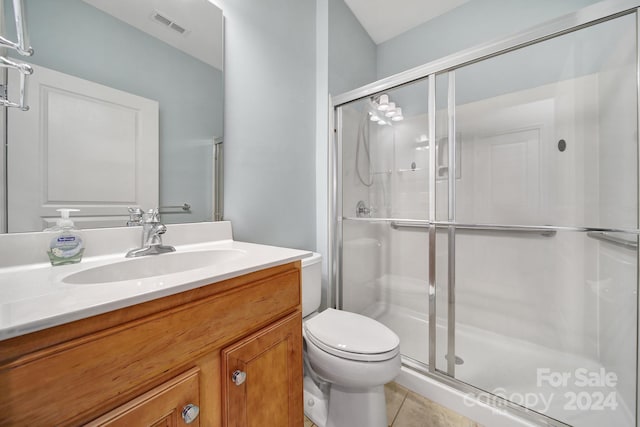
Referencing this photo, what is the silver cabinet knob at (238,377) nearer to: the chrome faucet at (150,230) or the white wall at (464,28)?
the chrome faucet at (150,230)

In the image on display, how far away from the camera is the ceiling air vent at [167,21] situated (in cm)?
93

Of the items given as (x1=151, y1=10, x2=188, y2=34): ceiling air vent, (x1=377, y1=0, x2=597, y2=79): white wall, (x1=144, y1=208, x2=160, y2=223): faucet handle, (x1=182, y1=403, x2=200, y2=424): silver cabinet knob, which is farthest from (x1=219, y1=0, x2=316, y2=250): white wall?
(x1=377, y1=0, x2=597, y2=79): white wall

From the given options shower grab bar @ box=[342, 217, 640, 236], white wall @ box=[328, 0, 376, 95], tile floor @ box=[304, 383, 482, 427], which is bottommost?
tile floor @ box=[304, 383, 482, 427]

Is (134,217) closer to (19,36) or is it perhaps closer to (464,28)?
(19,36)

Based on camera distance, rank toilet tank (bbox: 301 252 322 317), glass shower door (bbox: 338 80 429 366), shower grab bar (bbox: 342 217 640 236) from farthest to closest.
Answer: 1. glass shower door (bbox: 338 80 429 366)
2. toilet tank (bbox: 301 252 322 317)
3. shower grab bar (bbox: 342 217 640 236)

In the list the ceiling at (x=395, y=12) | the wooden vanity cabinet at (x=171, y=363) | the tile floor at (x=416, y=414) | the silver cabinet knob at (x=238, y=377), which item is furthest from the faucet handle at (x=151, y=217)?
the ceiling at (x=395, y=12)

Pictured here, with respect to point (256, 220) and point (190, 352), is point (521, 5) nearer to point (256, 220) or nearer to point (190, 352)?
point (256, 220)

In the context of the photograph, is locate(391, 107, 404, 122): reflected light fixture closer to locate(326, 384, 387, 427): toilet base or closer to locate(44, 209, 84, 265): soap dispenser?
locate(326, 384, 387, 427): toilet base

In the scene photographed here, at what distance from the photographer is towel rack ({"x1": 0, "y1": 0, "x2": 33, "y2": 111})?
0.56m

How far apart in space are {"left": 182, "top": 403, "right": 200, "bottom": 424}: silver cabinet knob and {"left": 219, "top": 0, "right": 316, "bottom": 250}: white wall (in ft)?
2.48

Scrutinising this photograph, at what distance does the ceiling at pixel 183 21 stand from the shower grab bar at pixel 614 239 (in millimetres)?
1905

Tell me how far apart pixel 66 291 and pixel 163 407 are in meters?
0.30

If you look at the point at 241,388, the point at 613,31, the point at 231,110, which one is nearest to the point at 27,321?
the point at 241,388

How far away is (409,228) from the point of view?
178 centimetres
